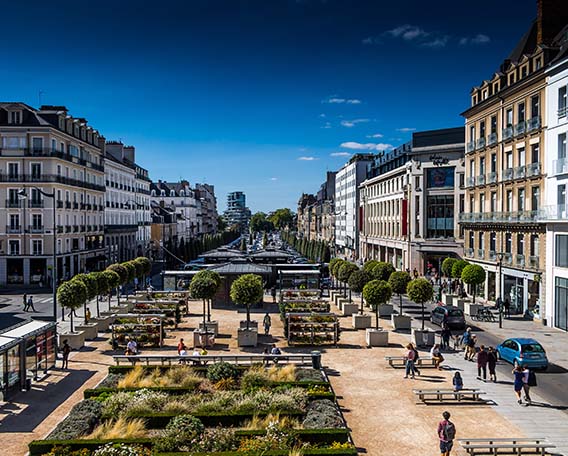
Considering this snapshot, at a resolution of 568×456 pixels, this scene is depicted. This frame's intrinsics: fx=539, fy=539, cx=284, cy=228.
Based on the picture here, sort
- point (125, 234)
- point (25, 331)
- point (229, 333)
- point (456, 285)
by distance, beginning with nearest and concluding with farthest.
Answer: point (25, 331) < point (229, 333) < point (456, 285) < point (125, 234)

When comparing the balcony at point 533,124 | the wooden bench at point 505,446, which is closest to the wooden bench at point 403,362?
the wooden bench at point 505,446

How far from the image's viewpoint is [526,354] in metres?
24.1

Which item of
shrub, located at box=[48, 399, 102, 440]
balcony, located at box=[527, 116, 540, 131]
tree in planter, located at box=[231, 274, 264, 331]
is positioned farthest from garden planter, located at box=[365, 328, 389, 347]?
balcony, located at box=[527, 116, 540, 131]

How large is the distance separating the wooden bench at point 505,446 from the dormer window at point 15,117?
57.5 m

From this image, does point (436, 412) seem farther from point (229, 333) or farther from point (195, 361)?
point (229, 333)

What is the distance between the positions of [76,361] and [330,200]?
5190 inches

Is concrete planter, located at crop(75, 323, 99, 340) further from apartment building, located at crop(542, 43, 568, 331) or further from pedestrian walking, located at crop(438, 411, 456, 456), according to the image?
apartment building, located at crop(542, 43, 568, 331)

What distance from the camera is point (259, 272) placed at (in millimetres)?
43875

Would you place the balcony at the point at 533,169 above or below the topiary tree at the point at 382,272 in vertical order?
above

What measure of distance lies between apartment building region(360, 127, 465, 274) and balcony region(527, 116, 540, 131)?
22.2 metres

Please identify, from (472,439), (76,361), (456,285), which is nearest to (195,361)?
(76,361)

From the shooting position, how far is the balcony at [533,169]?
37.7 meters

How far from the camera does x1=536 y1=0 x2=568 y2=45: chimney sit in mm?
40312

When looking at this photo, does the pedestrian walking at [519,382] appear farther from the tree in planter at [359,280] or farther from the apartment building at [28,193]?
the apartment building at [28,193]
